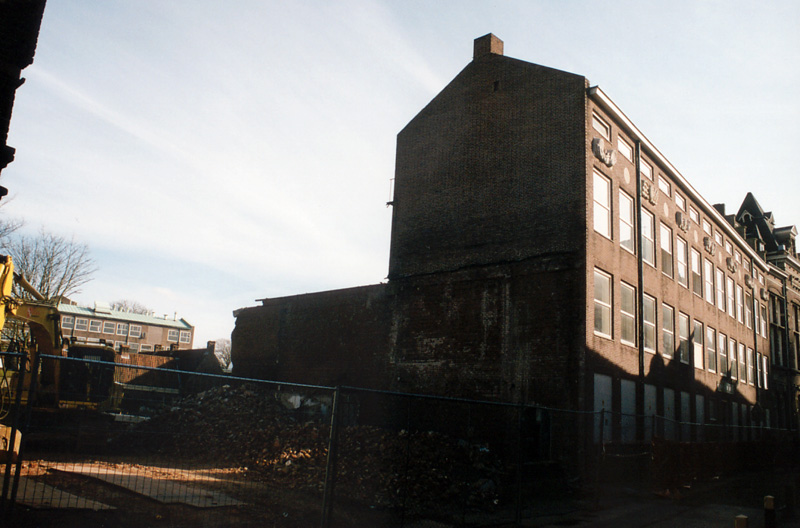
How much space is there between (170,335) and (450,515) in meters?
96.2

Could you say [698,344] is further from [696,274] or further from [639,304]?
[639,304]

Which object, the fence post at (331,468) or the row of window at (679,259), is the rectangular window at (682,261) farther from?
the fence post at (331,468)

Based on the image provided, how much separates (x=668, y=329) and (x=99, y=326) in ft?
293

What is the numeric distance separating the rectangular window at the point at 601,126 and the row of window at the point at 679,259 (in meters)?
1.64

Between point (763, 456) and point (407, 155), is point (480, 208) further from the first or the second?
point (763, 456)

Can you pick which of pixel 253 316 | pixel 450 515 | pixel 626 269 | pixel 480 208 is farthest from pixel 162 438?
pixel 253 316

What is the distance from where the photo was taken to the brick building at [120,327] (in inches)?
3620

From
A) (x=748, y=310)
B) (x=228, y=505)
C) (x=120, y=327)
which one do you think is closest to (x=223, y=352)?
(x=120, y=327)

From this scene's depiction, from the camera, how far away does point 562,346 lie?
18.5 m

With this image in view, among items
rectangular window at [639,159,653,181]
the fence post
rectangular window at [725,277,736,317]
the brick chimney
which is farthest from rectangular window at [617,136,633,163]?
the fence post

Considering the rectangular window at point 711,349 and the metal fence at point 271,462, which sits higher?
the rectangular window at point 711,349

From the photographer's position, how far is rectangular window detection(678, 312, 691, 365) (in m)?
25.6

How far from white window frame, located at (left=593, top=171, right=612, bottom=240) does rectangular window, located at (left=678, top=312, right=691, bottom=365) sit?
7663 mm

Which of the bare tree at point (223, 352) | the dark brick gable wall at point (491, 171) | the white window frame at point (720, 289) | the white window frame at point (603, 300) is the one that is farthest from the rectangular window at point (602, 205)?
the bare tree at point (223, 352)
